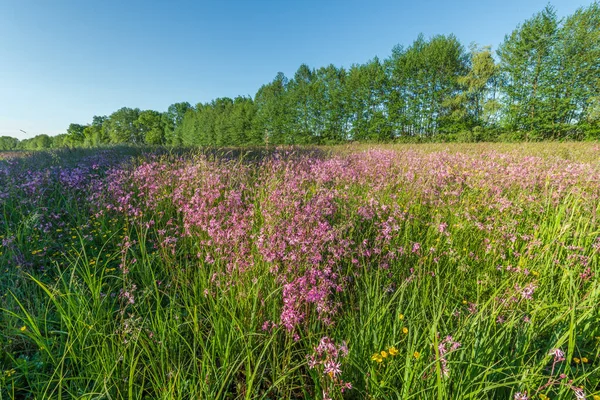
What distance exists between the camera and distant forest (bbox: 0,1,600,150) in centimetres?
2361

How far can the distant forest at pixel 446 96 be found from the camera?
77.5 feet

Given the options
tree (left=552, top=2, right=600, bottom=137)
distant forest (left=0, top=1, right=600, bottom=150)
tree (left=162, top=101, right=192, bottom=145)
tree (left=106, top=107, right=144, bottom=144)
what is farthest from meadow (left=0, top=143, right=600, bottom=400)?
tree (left=106, top=107, right=144, bottom=144)

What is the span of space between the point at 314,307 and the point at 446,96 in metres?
38.2

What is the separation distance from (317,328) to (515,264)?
197 cm

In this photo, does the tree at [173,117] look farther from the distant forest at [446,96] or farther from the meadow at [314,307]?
the meadow at [314,307]

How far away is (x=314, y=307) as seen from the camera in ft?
5.63

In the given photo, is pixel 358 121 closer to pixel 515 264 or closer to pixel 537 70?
pixel 537 70

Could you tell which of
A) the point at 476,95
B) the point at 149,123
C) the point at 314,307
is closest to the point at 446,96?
the point at 476,95

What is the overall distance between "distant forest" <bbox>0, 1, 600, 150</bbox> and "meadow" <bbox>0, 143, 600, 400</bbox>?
Answer: 35.3 ft

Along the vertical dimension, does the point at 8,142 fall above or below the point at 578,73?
above

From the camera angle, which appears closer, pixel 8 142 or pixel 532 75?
pixel 532 75

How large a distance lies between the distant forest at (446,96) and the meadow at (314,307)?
10.8m

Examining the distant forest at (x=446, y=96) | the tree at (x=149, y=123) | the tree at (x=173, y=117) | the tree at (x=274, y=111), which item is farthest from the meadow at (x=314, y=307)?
the tree at (x=149, y=123)

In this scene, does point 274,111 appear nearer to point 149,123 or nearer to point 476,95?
point 476,95
